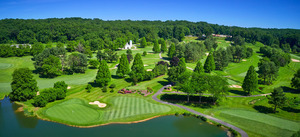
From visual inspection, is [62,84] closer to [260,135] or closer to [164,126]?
[164,126]

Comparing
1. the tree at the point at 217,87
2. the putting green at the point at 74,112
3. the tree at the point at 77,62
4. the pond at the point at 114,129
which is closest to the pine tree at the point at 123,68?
the tree at the point at 77,62

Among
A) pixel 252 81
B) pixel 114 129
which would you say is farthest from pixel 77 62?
pixel 252 81

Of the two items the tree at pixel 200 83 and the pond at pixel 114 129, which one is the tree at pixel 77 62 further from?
the tree at pixel 200 83

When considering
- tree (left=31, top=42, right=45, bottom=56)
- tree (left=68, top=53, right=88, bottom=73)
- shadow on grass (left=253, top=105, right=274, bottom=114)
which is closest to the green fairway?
shadow on grass (left=253, top=105, right=274, bottom=114)

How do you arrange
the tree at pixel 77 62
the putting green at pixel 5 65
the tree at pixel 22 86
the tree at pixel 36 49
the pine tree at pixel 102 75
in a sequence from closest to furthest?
the tree at pixel 22 86, the pine tree at pixel 102 75, the tree at pixel 77 62, the putting green at pixel 5 65, the tree at pixel 36 49

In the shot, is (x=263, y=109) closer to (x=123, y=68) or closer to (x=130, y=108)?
(x=130, y=108)

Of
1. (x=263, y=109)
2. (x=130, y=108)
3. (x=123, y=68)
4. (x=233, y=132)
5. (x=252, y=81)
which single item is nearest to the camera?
(x=233, y=132)
